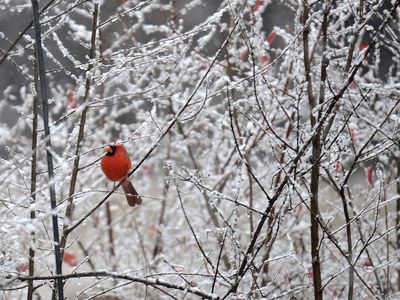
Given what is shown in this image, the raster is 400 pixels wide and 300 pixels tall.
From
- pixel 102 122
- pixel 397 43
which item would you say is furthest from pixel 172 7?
pixel 397 43

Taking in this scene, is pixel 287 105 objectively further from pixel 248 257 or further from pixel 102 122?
pixel 248 257

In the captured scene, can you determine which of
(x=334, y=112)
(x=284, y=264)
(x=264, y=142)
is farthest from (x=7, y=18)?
(x=334, y=112)

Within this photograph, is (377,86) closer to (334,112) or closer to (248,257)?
(334,112)

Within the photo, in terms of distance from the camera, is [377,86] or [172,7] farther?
[172,7]

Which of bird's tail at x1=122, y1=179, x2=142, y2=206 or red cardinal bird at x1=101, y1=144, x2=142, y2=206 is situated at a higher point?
red cardinal bird at x1=101, y1=144, x2=142, y2=206

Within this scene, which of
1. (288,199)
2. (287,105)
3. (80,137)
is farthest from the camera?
(287,105)

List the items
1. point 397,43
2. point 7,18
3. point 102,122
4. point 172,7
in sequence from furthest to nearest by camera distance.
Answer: point 7,18, point 102,122, point 172,7, point 397,43

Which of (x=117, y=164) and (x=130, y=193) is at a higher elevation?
(x=117, y=164)

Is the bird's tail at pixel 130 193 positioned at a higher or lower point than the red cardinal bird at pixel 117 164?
lower

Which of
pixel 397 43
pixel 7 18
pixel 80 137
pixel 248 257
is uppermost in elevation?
pixel 7 18

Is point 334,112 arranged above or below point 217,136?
below

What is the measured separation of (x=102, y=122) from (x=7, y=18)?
1.89 m

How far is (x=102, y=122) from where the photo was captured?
Answer: 266 inches

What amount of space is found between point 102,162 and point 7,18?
487cm
